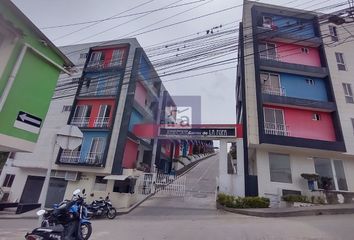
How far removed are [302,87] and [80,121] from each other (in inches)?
687

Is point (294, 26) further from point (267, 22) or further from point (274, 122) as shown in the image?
point (274, 122)

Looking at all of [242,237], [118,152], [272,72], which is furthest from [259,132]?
[118,152]

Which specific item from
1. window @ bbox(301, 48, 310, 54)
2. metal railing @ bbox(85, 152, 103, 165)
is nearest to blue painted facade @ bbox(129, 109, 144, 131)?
metal railing @ bbox(85, 152, 103, 165)

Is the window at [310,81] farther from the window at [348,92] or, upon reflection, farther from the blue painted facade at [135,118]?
the blue painted facade at [135,118]

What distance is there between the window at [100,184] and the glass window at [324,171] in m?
14.3

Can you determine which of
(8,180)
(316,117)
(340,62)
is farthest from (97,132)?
(340,62)

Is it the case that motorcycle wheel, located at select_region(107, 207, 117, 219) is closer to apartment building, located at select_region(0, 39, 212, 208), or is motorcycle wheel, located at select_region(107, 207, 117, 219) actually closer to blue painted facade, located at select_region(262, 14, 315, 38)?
apartment building, located at select_region(0, 39, 212, 208)

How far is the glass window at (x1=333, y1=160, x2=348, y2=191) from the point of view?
14117 mm

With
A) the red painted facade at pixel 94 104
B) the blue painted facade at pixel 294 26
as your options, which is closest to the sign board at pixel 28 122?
the red painted facade at pixel 94 104

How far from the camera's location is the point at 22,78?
15.5 feet

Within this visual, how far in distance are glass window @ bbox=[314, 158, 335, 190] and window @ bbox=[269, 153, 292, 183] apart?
1.84 meters

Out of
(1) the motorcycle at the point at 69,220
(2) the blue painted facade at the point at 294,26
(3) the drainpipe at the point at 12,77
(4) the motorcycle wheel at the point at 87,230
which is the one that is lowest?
(4) the motorcycle wheel at the point at 87,230

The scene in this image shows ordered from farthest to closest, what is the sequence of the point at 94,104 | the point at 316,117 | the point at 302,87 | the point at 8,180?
1. the point at 8,180
2. the point at 94,104
3. the point at 302,87
4. the point at 316,117

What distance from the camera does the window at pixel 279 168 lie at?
555 inches
